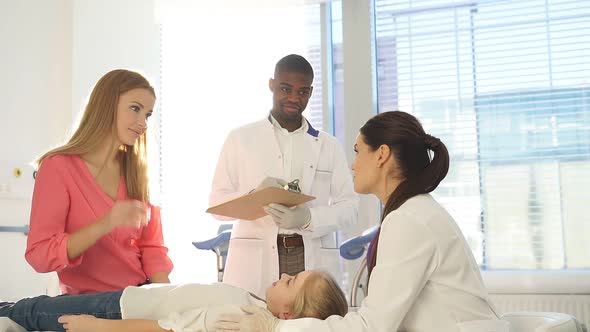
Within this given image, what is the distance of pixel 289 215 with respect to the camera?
2.45m

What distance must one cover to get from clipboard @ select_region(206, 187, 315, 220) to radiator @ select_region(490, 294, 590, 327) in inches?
59.6

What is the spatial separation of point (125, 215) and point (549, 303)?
8.02ft

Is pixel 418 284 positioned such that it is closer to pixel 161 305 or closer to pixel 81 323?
pixel 161 305

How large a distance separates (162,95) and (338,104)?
3.77 feet

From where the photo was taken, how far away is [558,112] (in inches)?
148

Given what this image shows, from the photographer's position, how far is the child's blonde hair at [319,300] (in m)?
1.82

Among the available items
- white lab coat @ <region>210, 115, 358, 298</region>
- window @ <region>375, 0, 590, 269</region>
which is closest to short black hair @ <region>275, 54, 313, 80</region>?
white lab coat @ <region>210, 115, 358, 298</region>

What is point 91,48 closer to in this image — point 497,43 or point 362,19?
point 362,19

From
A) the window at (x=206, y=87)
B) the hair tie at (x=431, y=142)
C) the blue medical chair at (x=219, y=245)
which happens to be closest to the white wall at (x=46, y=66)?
the window at (x=206, y=87)

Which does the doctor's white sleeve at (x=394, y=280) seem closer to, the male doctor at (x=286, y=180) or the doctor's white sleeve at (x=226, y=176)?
the male doctor at (x=286, y=180)

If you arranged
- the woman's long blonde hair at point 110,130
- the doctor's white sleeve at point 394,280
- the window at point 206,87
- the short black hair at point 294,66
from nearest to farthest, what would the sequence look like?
the doctor's white sleeve at point 394,280 < the woman's long blonde hair at point 110,130 < the short black hair at point 294,66 < the window at point 206,87

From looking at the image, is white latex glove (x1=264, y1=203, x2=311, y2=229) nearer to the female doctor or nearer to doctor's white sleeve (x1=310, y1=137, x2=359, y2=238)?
doctor's white sleeve (x1=310, y1=137, x2=359, y2=238)

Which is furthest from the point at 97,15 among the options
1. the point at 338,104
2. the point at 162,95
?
the point at 338,104

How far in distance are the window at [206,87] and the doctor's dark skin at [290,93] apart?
1.42 meters
